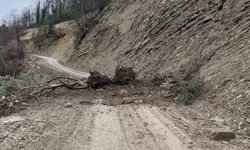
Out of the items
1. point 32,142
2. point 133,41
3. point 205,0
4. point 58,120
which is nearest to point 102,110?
point 58,120

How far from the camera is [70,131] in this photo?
9.99 m

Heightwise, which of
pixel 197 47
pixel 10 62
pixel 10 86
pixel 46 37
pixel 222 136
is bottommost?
pixel 10 62

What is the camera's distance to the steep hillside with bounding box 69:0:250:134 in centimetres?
1304

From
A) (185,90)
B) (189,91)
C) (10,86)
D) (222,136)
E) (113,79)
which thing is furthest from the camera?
(113,79)

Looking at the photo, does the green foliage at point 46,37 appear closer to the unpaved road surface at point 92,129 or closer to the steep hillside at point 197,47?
the steep hillside at point 197,47

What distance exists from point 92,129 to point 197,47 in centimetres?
981

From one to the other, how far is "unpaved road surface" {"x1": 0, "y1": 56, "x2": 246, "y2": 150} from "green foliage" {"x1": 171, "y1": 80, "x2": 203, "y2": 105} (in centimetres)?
124

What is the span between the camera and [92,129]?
10.2 meters

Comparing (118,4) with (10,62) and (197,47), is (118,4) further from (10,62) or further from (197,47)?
(197,47)

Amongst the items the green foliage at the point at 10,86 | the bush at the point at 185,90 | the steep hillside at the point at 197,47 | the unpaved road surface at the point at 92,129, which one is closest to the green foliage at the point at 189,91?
the bush at the point at 185,90

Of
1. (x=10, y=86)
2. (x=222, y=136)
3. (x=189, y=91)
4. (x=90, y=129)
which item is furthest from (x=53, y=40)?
(x=222, y=136)

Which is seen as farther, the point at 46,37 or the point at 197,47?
the point at 46,37

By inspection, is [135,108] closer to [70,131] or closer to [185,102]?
[185,102]

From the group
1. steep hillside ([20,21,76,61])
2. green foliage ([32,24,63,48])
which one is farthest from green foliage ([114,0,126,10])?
green foliage ([32,24,63,48])
